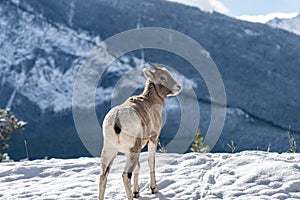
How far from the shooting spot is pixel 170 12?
11881 centimetres

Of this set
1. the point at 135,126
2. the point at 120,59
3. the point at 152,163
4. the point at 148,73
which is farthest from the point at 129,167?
the point at 120,59

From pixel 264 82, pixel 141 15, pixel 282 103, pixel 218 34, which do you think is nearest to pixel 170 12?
pixel 141 15

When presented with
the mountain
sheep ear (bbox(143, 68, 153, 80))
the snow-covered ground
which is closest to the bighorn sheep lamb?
sheep ear (bbox(143, 68, 153, 80))

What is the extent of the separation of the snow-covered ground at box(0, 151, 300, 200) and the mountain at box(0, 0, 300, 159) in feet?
226

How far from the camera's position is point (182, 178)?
709cm

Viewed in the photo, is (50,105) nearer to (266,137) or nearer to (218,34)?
(218,34)

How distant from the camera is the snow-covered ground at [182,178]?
6.35 m

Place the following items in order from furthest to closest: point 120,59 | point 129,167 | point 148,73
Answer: point 120,59
point 148,73
point 129,167

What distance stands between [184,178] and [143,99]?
1444mm

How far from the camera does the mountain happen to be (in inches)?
3342

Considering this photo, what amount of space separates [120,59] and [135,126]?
96.2 m

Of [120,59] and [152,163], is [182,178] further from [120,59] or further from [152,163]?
[120,59]

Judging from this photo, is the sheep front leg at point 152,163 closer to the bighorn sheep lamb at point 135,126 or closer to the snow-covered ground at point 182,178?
the bighorn sheep lamb at point 135,126

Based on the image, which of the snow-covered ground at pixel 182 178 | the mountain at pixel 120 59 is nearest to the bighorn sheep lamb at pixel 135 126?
the snow-covered ground at pixel 182 178
